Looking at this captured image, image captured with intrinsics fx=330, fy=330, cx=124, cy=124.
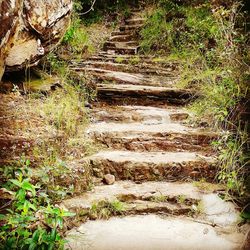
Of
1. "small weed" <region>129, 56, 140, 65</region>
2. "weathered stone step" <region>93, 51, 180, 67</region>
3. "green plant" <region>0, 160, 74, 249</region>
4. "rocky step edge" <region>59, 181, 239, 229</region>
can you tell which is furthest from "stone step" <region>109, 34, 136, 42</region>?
"green plant" <region>0, 160, 74, 249</region>

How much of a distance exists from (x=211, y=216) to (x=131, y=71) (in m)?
3.98

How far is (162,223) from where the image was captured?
10.1 feet

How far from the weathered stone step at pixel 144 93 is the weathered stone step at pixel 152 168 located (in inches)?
72.5

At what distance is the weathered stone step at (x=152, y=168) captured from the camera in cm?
371

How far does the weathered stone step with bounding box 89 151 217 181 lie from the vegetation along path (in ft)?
0.04

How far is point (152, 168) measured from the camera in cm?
374

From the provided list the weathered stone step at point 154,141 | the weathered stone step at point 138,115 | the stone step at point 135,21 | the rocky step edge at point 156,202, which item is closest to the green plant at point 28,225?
the rocky step edge at point 156,202

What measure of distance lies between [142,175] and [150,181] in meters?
0.11

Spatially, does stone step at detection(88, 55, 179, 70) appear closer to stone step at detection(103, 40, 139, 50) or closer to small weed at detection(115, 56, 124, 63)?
small weed at detection(115, 56, 124, 63)

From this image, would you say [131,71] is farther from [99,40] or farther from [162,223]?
[162,223]

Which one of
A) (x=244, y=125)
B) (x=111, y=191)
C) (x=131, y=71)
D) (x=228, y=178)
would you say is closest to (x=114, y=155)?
(x=111, y=191)

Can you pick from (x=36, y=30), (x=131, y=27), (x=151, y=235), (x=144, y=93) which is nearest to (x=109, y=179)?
(x=151, y=235)

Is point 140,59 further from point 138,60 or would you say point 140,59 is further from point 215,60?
point 215,60

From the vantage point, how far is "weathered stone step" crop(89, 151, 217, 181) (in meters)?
3.71
